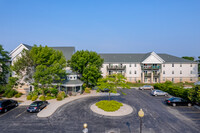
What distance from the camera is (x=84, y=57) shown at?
3253cm

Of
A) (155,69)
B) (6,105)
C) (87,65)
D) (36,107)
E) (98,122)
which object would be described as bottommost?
(98,122)

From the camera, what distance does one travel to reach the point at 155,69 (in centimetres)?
4581

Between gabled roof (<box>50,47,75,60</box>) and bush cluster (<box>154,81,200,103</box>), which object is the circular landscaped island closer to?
bush cluster (<box>154,81,200,103</box>)

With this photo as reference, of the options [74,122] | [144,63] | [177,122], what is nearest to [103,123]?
[74,122]

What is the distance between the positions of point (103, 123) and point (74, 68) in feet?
68.3

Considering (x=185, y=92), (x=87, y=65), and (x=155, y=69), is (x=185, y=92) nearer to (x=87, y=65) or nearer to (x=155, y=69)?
(x=155, y=69)

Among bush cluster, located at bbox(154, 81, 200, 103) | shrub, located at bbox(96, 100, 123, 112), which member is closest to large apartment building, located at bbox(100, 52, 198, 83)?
bush cluster, located at bbox(154, 81, 200, 103)

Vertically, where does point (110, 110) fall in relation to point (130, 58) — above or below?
below

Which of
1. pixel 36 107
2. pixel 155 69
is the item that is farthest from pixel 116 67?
pixel 36 107

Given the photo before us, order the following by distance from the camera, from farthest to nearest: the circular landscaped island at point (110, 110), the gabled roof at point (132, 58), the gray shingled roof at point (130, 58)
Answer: the gray shingled roof at point (130, 58)
the gabled roof at point (132, 58)
the circular landscaped island at point (110, 110)

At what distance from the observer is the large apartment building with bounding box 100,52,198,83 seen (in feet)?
149

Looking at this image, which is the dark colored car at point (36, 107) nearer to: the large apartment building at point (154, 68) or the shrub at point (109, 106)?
the shrub at point (109, 106)

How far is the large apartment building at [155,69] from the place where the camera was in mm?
45500

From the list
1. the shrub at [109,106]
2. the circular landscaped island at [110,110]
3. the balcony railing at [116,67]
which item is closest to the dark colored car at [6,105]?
the circular landscaped island at [110,110]
